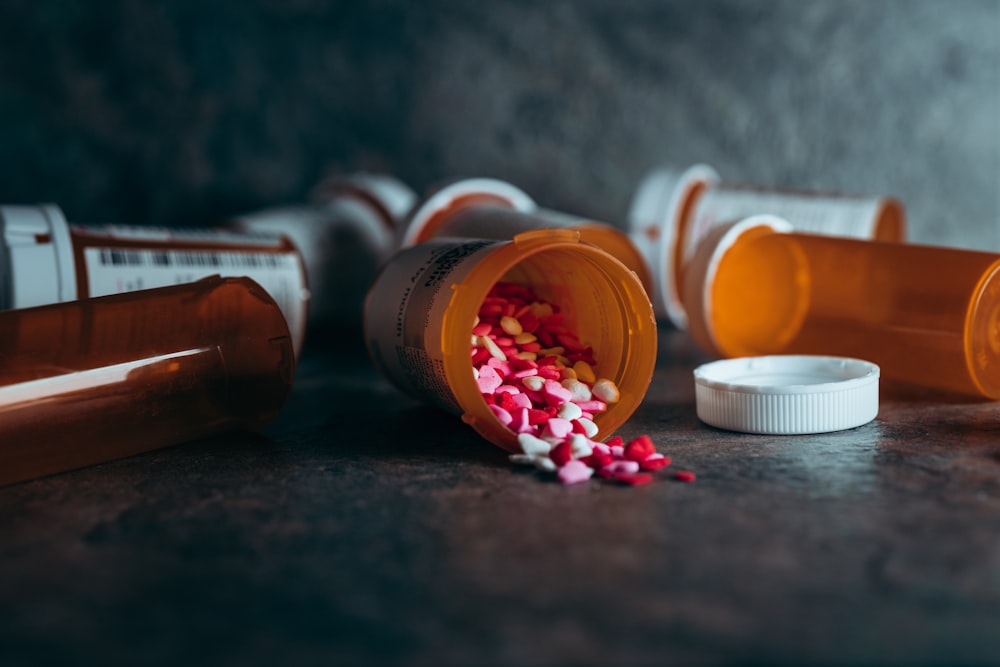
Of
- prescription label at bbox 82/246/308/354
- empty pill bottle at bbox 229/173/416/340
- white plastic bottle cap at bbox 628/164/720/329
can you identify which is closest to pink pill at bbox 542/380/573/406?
prescription label at bbox 82/246/308/354

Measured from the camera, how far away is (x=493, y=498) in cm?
83

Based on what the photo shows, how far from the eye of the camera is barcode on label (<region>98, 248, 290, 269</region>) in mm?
1180

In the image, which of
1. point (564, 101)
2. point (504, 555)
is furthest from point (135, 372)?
point (564, 101)

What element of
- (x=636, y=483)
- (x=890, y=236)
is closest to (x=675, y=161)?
(x=890, y=236)

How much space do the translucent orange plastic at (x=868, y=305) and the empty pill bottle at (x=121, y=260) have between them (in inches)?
21.7

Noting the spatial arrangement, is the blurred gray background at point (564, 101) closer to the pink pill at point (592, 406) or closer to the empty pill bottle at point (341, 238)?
the empty pill bottle at point (341, 238)

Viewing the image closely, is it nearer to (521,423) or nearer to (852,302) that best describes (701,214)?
(852,302)

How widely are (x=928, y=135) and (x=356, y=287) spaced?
3.79 ft

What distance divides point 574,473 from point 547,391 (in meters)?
0.15

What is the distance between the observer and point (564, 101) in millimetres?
1915

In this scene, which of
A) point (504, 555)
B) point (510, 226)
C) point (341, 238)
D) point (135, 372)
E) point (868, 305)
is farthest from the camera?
point (341, 238)

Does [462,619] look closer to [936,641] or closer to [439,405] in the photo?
[936,641]

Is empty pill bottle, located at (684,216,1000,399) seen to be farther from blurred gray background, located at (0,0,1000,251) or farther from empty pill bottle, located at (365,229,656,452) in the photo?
blurred gray background, located at (0,0,1000,251)

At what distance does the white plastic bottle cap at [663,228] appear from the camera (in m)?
1.61
